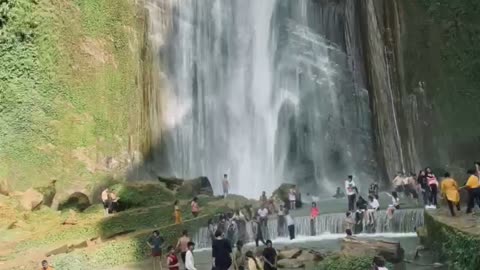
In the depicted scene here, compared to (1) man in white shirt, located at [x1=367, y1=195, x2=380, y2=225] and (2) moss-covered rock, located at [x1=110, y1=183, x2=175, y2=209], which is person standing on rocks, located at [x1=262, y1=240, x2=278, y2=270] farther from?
(2) moss-covered rock, located at [x1=110, y1=183, x2=175, y2=209]

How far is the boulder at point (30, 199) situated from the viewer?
20650 mm

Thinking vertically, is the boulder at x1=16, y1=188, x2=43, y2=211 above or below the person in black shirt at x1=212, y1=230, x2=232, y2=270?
above

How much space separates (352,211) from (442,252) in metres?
5.46

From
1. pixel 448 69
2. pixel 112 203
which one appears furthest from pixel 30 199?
pixel 448 69

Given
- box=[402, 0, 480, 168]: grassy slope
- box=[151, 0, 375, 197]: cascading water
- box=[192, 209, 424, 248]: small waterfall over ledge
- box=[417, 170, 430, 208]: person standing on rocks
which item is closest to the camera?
box=[192, 209, 424, 248]: small waterfall over ledge

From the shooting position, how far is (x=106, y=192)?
20.7m

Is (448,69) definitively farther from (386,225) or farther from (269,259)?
(269,259)

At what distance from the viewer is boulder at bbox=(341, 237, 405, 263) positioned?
13.0 m

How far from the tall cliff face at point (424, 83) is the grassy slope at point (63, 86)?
11273 mm

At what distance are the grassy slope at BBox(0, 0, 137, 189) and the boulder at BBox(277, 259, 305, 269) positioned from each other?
41.2ft

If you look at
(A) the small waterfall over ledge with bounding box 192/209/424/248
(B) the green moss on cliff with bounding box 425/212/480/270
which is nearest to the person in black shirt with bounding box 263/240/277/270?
(B) the green moss on cliff with bounding box 425/212/480/270

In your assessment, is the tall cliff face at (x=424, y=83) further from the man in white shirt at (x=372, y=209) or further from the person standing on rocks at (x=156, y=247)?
the person standing on rocks at (x=156, y=247)

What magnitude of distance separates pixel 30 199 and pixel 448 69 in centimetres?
1782

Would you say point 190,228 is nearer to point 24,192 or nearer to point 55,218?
point 55,218
